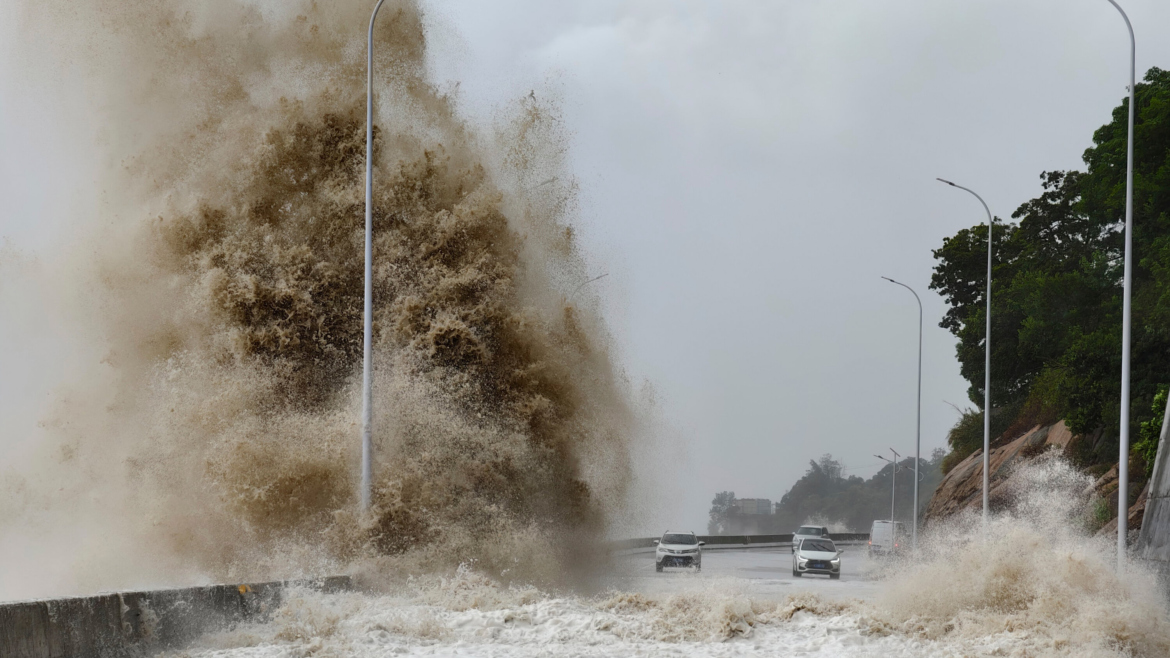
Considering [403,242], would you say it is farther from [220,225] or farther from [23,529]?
[23,529]

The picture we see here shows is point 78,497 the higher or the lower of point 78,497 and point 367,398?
the lower

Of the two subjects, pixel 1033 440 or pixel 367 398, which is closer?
pixel 367 398

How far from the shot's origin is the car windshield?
34.3 m

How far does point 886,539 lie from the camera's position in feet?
139

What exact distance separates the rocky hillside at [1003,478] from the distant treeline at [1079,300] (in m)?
0.97

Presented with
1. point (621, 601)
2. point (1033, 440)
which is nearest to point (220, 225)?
point (621, 601)

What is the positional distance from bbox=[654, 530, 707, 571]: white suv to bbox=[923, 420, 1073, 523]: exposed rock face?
49.7ft

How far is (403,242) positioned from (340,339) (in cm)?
219

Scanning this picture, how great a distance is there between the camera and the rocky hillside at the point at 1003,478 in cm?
3528

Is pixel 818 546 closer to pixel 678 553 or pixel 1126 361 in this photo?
pixel 678 553

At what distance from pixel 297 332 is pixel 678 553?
1837 cm

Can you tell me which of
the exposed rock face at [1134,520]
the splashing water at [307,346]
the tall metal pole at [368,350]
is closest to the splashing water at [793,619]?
the splashing water at [307,346]

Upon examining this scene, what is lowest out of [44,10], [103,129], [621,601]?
[621,601]

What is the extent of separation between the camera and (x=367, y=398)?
62.0ft
